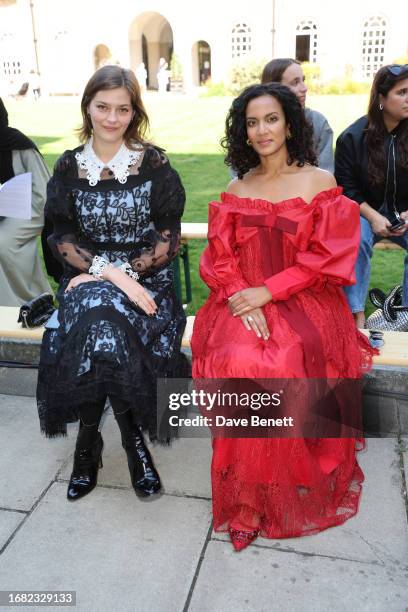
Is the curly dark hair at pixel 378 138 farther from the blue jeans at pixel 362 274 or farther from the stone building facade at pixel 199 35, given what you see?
the stone building facade at pixel 199 35

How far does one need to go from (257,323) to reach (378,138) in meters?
1.80

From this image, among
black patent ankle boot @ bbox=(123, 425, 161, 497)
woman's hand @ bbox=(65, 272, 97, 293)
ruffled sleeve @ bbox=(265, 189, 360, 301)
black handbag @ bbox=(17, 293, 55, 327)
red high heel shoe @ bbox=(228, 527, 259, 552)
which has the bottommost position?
red high heel shoe @ bbox=(228, 527, 259, 552)

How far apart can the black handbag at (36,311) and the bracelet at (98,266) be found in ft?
2.66

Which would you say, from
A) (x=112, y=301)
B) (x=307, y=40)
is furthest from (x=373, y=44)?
(x=112, y=301)

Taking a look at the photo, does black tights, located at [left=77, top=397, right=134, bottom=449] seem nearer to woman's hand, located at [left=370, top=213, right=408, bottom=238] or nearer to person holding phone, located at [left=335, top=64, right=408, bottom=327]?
person holding phone, located at [left=335, top=64, right=408, bottom=327]

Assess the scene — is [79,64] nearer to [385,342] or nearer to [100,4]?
[100,4]

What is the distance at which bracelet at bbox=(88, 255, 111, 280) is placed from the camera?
2924 mm

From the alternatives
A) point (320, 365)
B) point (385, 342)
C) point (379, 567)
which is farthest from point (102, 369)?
point (385, 342)

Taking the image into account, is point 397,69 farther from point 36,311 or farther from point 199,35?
point 199,35

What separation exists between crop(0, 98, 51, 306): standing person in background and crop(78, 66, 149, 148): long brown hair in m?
1.29

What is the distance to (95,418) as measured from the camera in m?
2.76

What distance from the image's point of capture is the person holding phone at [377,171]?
3.62 metres

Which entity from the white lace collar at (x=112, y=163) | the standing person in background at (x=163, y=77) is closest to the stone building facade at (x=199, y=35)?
the standing person in background at (x=163, y=77)

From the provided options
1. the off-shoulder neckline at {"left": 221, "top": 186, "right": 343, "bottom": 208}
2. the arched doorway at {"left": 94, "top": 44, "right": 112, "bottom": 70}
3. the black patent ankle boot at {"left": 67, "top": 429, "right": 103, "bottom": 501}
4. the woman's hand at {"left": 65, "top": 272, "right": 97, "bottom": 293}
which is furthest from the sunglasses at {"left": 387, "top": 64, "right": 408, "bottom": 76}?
the arched doorway at {"left": 94, "top": 44, "right": 112, "bottom": 70}
